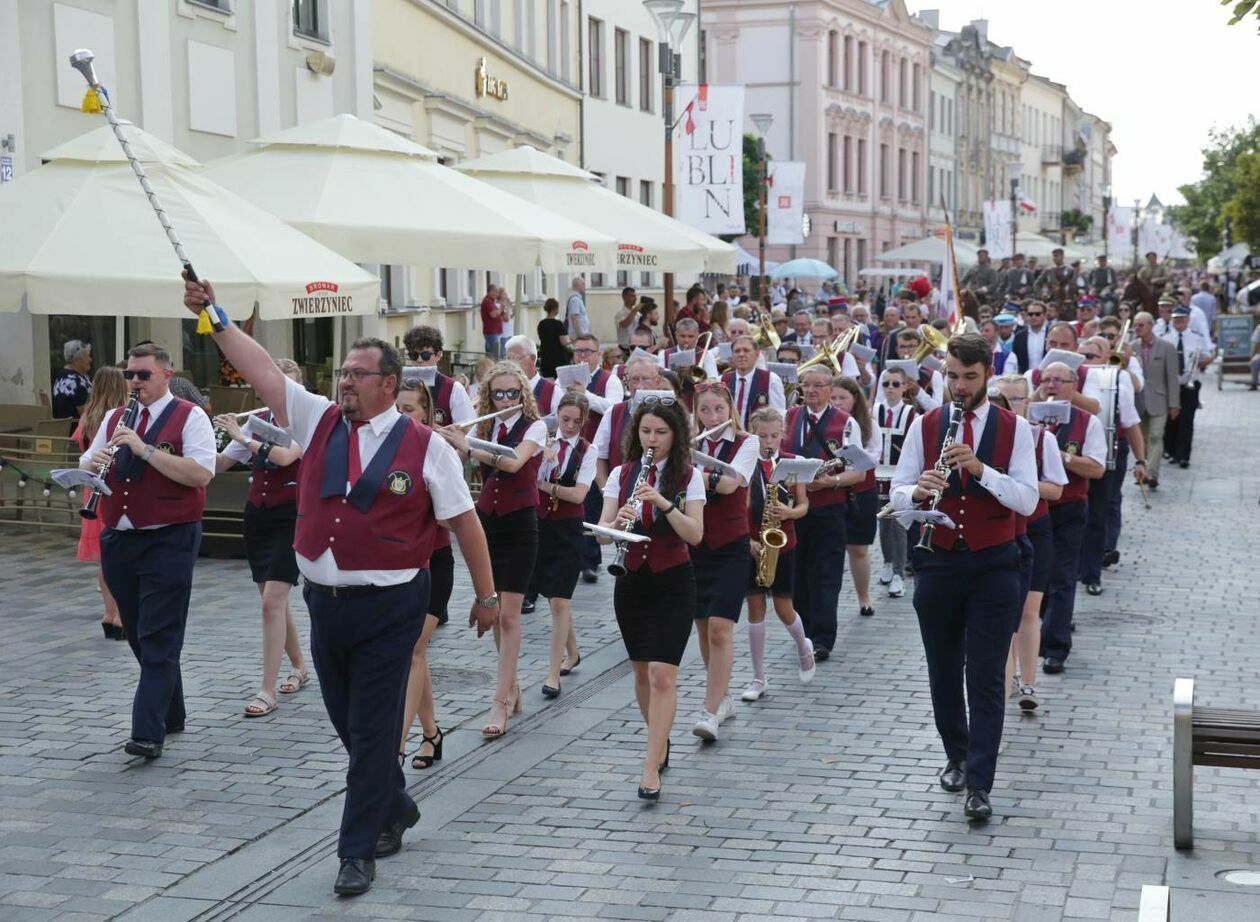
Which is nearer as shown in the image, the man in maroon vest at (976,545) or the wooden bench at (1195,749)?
the wooden bench at (1195,749)

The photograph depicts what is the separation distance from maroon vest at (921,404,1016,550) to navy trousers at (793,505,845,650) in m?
3.17

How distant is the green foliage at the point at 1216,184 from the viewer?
65981mm

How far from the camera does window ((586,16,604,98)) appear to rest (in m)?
39.6

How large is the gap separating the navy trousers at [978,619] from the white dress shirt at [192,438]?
11.1 feet

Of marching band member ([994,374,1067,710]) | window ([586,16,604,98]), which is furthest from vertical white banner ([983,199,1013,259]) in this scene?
marching band member ([994,374,1067,710])

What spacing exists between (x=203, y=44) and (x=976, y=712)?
1476 cm

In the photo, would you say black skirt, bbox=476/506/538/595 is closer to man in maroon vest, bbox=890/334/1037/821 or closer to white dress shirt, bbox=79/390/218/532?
white dress shirt, bbox=79/390/218/532

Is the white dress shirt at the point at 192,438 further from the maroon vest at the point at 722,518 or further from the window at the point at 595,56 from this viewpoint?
the window at the point at 595,56

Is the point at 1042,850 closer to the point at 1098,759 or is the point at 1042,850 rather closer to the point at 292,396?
the point at 1098,759

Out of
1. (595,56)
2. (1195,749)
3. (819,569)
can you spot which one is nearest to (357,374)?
(1195,749)

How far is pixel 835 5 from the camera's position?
68.4 meters

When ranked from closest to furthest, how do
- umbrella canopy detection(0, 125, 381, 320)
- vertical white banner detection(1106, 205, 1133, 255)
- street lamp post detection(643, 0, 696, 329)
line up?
umbrella canopy detection(0, 125, 381, 320), street lamp post detection(643, 0, 696, 329), vertical white banner detection(1106, 205, 1133, 255)

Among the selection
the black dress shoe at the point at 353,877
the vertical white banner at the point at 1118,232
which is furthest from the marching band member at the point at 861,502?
the vertical white banner at the point at 1118,232

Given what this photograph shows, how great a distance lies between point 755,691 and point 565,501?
153 centimetres
